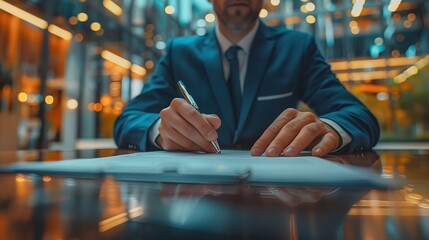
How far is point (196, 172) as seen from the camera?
8.7 inches

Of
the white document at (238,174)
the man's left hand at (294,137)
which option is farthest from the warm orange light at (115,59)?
the white document at (238,174)

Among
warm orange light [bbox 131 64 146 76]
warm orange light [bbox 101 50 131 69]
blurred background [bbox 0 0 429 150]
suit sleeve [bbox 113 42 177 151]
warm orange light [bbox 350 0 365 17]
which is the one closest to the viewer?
suit sleeve [bbox 113 42 177 151]

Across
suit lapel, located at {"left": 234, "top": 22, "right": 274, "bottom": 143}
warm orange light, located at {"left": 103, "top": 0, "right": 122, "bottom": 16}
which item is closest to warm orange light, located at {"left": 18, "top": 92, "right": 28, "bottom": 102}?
warm orange light, located at {"left": 103, "top": 0, "right": 122, "bottom": 16}

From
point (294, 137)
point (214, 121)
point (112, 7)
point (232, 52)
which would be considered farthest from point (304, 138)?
point (112, 7)

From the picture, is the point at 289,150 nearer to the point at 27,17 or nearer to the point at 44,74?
the point at 44,74

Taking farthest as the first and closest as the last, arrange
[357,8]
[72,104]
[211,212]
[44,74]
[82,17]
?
[357,8] → [72,104] → [82,17] → [44,74] → [211,212]

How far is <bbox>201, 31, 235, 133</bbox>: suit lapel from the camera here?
0.87m

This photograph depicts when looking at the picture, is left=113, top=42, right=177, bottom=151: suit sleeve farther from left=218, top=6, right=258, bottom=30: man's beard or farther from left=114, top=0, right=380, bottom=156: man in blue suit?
left=218, top=6, right=258, bottom=30: man's beard

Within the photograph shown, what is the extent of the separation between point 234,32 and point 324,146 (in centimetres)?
70

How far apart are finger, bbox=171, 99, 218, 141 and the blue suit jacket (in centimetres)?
31

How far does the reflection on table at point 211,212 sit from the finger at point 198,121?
0.80ft

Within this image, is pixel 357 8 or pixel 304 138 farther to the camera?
pixel 357 8

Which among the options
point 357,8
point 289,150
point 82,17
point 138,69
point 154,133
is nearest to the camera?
point 289,150

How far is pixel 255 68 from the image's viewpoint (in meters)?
0.92
